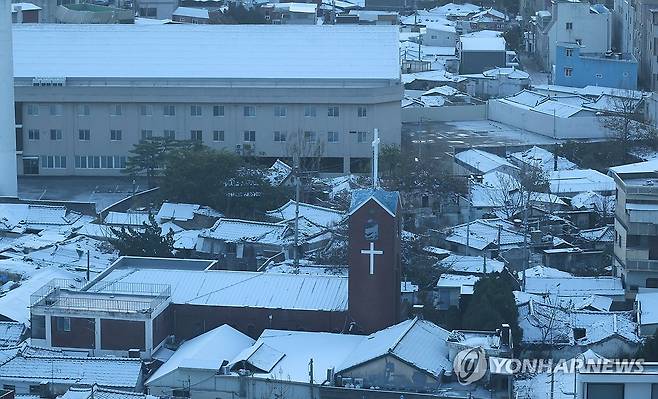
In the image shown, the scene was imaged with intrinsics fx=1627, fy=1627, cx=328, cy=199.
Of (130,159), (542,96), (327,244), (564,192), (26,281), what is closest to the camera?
(26,281)

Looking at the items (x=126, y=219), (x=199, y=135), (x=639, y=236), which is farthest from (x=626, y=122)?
(x=126, y=219)

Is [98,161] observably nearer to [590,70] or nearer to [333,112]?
[333,112]

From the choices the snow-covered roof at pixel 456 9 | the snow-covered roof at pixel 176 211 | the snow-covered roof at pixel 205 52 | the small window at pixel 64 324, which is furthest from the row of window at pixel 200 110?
the snow-covered roof at pixel 456 9

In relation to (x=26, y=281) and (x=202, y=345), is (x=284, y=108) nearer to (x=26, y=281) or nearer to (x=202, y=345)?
(x=26, y=281)

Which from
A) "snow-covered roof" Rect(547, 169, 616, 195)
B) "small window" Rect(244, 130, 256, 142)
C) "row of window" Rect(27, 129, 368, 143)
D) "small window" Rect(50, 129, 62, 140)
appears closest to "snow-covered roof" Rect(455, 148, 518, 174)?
"snow-covered roof" Rect(547, 169, 616, 195)

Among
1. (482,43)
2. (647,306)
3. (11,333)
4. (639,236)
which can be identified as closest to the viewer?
(11,333)

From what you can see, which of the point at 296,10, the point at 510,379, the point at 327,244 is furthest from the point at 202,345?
the point at 296,10
